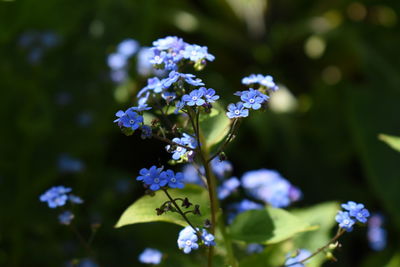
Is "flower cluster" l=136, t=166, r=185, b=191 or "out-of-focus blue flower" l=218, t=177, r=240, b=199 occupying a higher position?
"out-of-focus blue flower" l=218, t=177, r=240, b=199

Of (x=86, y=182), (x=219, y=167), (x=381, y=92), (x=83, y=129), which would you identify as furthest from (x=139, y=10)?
(x=219, y=167)

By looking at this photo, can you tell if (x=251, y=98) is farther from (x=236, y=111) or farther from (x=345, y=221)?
(x=345, y=221)

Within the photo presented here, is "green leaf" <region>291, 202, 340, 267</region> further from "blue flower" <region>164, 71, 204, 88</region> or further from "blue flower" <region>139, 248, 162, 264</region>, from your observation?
"blue flower" <region>164, 71, 204, 88</region>

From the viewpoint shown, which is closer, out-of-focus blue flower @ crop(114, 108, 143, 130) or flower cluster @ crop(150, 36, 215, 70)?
out-of-focus blue flower @ crop(114, 108, 143, 130)

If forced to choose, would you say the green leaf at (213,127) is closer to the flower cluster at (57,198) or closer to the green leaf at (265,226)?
the green leaf at (265,226)

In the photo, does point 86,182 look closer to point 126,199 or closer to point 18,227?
point 126,199

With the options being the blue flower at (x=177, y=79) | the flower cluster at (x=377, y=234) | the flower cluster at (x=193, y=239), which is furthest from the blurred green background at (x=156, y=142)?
the blue flower at (x=177, y=79)

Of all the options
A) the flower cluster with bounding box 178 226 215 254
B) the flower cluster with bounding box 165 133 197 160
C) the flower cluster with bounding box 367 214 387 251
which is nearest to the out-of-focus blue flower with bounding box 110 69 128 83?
the flower cluster with bounding box 367 214 387 251
